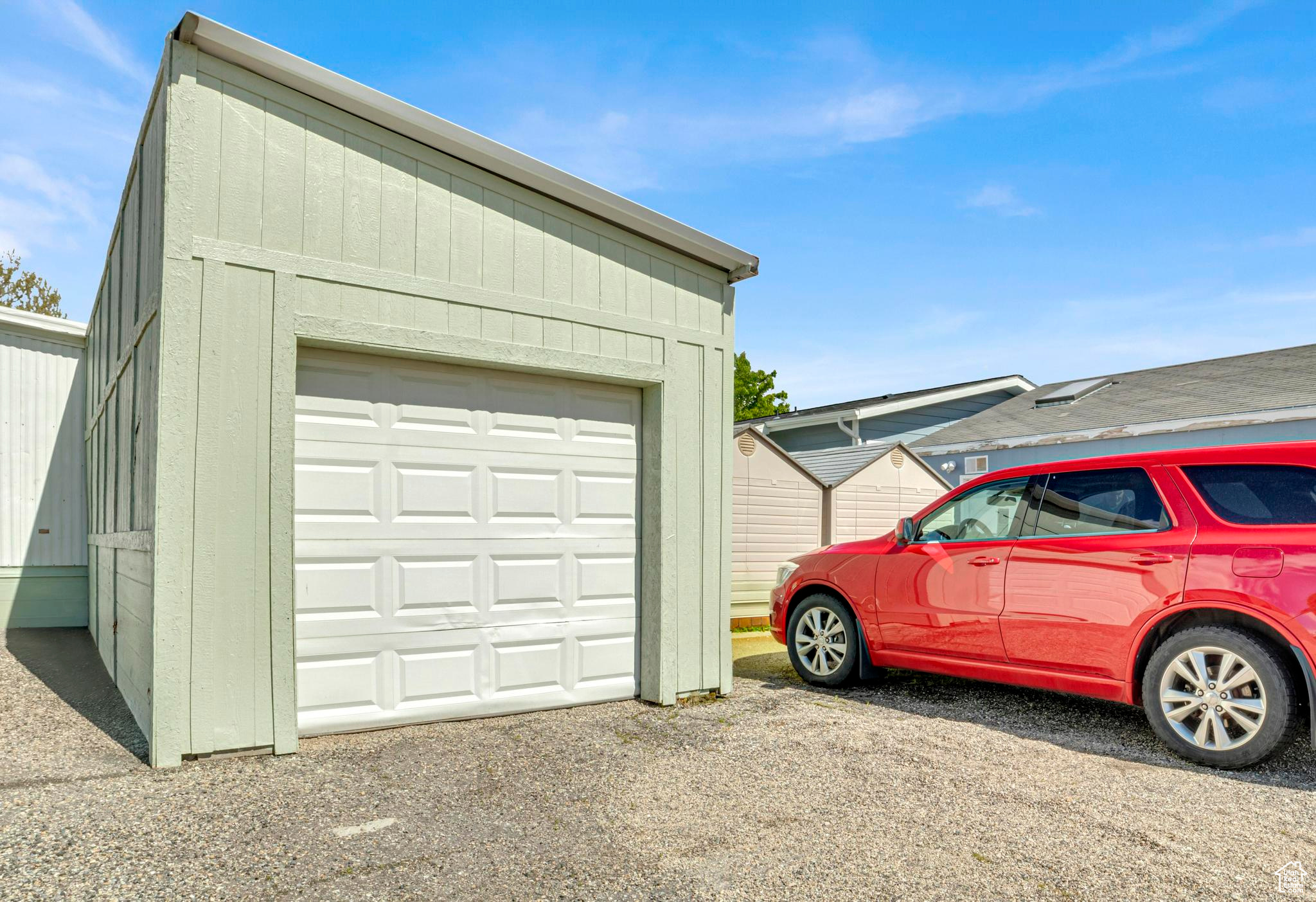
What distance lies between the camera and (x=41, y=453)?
9.87 m

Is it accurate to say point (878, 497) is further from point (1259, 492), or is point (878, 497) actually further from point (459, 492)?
point (459, 492)

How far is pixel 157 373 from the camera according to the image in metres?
4.28

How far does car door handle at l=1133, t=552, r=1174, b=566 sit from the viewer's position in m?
4.67

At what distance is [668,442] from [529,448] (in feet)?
3.36

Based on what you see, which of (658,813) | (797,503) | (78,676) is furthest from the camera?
(797,503)

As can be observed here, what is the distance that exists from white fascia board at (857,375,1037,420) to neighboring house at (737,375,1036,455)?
0.01m

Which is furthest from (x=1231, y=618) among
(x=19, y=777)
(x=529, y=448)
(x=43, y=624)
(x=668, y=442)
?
(x=43, y=624)

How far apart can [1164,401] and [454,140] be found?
12899mm

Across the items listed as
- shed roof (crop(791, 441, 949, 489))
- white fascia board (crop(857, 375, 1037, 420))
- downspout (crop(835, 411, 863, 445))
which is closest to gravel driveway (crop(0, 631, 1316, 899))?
shed roof (crop(791, 441, 949, 489))

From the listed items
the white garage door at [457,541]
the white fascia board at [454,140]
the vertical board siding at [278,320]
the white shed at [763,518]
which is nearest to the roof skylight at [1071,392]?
the white shed at [763,518]

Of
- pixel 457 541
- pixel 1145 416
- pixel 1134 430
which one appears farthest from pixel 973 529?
pixel 1145 416

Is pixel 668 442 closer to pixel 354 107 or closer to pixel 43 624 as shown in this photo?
pixel 354 107

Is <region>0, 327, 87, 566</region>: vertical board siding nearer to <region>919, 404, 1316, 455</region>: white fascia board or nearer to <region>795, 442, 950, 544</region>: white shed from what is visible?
<region>795, 442, 950, 544</region>: white shed

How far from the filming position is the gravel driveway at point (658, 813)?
9.55 feet
